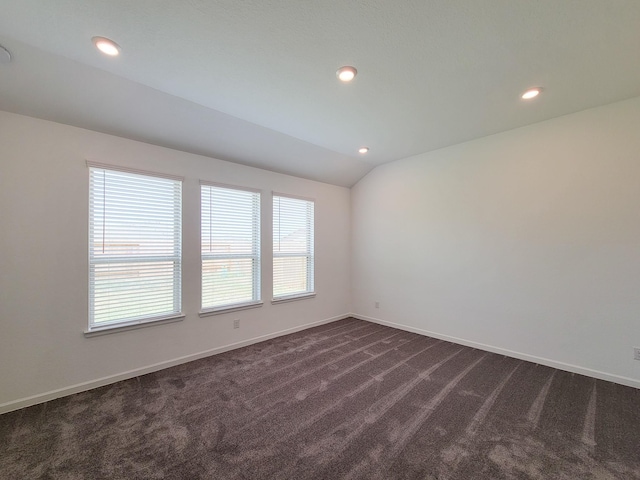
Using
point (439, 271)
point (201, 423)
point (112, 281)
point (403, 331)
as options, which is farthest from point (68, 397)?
point (439, 271)

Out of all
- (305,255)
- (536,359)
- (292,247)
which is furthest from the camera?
(305,255)

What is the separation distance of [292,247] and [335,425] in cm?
281

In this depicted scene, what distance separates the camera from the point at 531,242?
3238 millimetres

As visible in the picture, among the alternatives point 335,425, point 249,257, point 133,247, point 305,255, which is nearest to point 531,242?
point 335,425

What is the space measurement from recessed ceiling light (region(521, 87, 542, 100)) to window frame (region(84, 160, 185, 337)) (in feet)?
12.6

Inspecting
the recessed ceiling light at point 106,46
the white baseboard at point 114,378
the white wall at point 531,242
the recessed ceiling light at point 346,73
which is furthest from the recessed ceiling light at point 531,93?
the white baseboard at point 114,378

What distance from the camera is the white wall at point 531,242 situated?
2.73 meters

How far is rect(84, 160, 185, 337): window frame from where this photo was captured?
2662mm

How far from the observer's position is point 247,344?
3770 millimetres

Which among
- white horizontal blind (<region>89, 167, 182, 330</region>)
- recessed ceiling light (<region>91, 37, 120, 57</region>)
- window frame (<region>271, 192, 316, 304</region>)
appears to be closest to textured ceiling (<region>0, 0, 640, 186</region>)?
recessed ceiling light (<region>91, 37, 120, 57</region>)

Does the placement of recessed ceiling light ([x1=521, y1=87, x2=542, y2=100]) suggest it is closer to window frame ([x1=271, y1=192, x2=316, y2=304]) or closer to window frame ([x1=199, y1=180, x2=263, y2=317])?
window frame ([x1=271, y1=192, x2=316, y2=304])

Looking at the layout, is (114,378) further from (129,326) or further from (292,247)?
(292,247)

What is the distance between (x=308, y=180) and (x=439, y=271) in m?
2.65

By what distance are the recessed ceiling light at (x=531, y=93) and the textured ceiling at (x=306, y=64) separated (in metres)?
0.08
